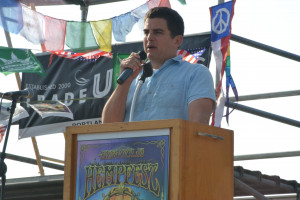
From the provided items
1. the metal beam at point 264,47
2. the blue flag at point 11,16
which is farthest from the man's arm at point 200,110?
the blue flag at point 11,16

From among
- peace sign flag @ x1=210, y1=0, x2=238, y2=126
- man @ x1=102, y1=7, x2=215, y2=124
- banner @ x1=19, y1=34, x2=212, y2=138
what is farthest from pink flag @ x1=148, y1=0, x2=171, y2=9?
man @ x1=102, y1=7, x2=215, y2=124

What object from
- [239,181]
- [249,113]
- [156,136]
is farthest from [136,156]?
[249,113]

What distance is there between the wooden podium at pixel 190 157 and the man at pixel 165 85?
0.23 m

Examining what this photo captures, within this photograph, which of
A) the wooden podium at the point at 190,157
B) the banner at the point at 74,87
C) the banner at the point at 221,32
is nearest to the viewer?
the wooden podium at the point at 190,157

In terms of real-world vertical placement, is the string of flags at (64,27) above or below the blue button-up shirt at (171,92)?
above

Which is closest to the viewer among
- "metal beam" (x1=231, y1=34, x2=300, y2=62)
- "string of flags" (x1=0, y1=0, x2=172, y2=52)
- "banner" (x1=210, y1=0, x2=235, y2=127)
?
"banner" (x1=210, y1=0, x2=235, y2=127)

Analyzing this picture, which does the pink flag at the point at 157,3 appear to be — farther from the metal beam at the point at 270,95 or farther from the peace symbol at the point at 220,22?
the metal beam at the point at 270,95

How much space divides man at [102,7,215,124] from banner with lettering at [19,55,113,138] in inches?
174

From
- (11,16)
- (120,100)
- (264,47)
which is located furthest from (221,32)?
(120,100)

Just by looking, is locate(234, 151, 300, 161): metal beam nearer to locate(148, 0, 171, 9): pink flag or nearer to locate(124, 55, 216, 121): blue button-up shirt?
locate(148, 0, 171, 9): pink flag

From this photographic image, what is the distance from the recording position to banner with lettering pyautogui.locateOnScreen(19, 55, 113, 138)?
7711mm

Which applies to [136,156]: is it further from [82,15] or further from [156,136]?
[82,15]

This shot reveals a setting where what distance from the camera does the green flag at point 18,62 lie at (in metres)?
7.57

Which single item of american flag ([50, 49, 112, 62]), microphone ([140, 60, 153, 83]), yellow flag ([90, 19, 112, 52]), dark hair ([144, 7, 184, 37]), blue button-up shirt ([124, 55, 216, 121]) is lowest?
blue button-up shirt ([124, 55, 216, 121])
